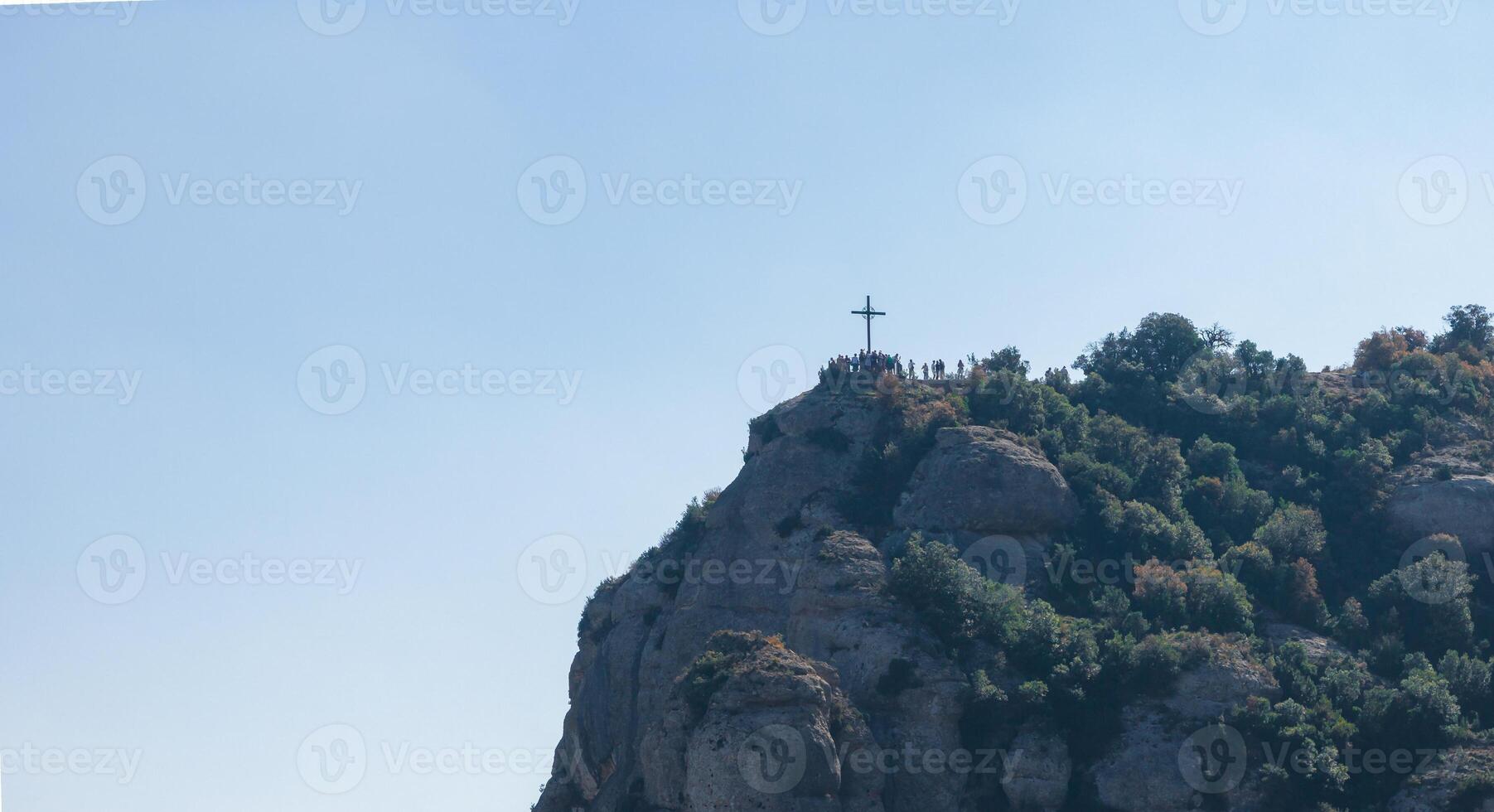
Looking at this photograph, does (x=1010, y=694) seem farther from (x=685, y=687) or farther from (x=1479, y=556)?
(x=1479, y=556)

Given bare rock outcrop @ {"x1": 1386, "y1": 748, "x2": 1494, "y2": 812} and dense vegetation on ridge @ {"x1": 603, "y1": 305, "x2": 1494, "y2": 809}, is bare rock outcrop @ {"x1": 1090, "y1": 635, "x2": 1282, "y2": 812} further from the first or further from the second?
bare rock outcrop @ {"x1": 1386, "y1": 748, "x2": 1494, "y2": 812}

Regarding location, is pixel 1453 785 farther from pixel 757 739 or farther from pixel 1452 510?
pixel 757 739

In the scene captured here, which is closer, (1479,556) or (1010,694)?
(1010,694)

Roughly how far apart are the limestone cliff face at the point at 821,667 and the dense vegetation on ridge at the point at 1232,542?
805 millimetres

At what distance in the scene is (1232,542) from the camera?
69188 mm

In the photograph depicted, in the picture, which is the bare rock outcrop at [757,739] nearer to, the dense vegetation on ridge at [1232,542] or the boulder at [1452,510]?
the dense vegetation on ridge at [1232,542]

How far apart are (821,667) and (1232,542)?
2252 centimetres

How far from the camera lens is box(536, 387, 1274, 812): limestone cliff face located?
5275cm

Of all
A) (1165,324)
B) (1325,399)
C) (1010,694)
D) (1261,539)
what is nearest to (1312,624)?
(1261,539)

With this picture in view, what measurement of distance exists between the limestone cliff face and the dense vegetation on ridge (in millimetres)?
805

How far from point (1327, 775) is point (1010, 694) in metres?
10.7

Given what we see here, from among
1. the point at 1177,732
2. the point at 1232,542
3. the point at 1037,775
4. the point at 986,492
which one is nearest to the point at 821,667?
the point at 1037,775

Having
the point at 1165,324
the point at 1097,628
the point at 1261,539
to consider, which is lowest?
the point at 1097,628

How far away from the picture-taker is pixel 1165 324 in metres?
84.7
